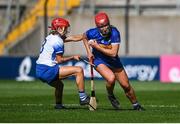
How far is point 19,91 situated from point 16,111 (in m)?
10.1

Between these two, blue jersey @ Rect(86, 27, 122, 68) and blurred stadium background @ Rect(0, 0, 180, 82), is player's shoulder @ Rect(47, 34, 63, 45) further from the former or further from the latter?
blurred stadium background @ Rect(0, 0, 180, 82)

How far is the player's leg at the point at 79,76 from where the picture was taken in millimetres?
18078

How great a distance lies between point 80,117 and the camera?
53.6ft

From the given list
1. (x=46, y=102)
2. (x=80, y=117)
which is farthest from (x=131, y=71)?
(x=80, y=117)

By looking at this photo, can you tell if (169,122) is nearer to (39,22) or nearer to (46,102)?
(46,102)

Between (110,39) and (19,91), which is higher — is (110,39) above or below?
above

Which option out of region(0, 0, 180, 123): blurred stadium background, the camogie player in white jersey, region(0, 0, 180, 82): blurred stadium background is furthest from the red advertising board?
the camogie player in white jersey

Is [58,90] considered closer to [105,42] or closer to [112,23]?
[105,42]

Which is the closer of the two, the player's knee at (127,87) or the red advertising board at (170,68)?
the player's knee at (127,87)

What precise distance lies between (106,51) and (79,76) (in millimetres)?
813

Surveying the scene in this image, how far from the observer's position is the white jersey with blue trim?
18.1 m

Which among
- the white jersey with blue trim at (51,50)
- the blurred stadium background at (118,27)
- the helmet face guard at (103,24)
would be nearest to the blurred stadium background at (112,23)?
the blurred stadium background at (118,27)

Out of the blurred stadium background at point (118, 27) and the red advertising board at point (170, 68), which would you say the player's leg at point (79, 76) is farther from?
the red advertising board at point (170, 68)

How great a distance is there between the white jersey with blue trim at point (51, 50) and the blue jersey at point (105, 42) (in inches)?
31.3
